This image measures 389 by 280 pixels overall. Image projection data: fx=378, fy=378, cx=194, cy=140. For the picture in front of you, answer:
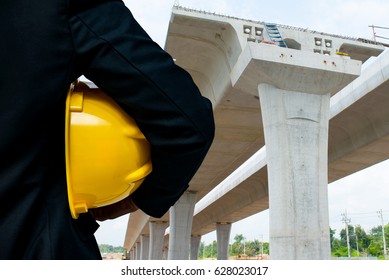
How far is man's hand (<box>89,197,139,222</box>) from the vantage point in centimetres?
174

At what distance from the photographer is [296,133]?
470 inches

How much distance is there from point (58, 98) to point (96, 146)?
21 cm

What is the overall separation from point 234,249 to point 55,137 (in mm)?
152437

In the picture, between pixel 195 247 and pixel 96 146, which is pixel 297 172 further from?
pixel 195 247

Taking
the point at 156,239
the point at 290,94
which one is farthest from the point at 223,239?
the point at 290,94

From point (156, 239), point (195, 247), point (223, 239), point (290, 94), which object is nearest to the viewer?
point (290, 94)

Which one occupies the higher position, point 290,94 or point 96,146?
point 290,94

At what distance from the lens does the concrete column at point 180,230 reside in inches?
1151

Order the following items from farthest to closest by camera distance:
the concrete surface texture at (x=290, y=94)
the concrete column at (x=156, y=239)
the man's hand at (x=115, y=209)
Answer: the concrete column at (x=156, y=239) → the concrete surface texture at (x=290, y=94) → the man's hand at (x=115, y=209)

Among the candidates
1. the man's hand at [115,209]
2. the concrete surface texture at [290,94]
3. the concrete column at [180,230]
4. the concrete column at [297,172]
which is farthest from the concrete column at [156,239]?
the man's hand at [115,209]

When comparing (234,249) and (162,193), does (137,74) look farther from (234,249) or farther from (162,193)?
(234,249)

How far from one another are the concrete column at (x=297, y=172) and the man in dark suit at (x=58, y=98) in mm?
10423

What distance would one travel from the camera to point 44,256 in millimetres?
1264

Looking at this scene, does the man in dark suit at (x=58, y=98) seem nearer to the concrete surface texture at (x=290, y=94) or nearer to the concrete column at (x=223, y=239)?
the concrete surface texture at (x=290, y=94)
